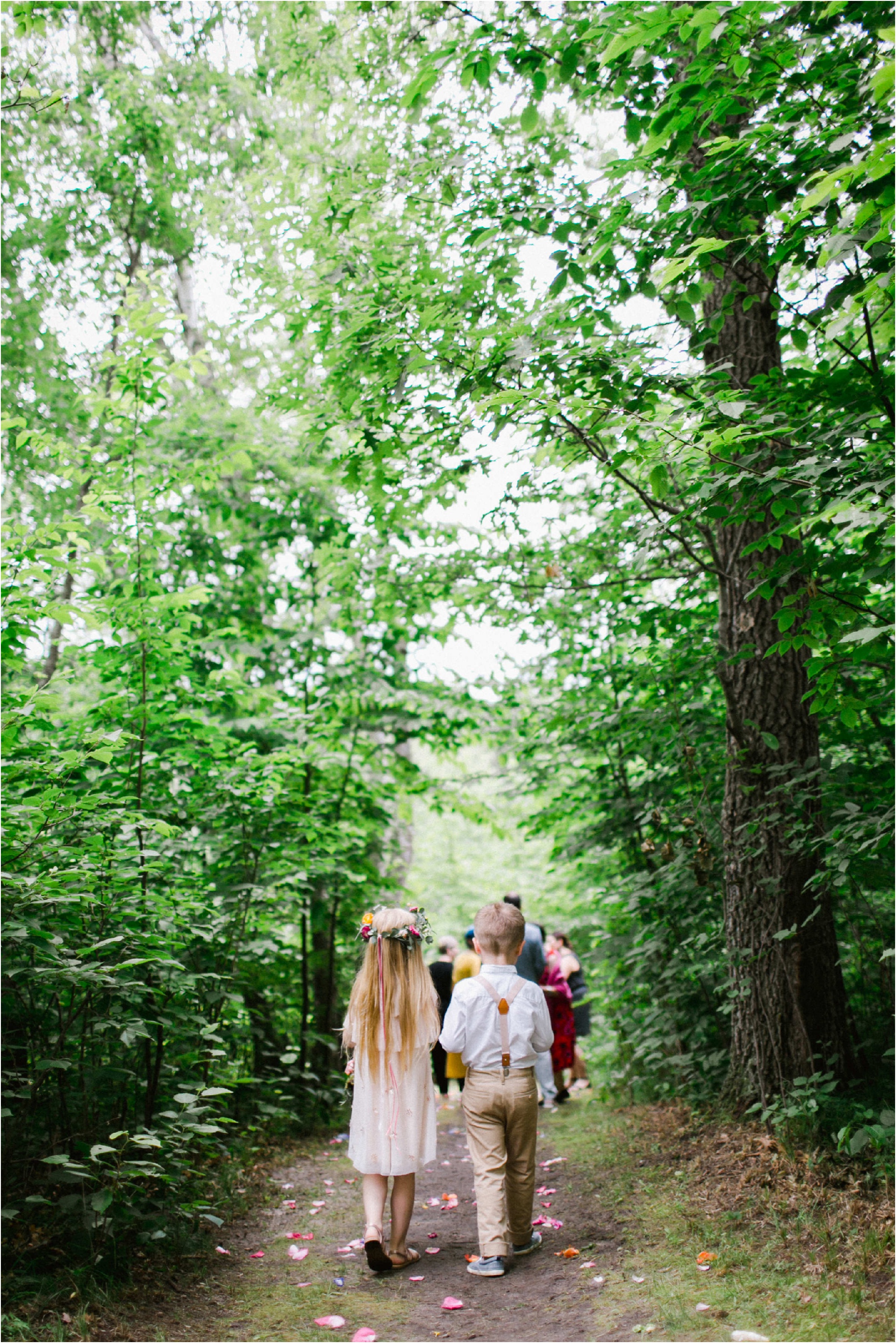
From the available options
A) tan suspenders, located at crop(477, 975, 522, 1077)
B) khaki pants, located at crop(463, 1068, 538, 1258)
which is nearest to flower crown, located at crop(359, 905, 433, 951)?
tan suspenders, located at crop(477, 975, 522, 1077)

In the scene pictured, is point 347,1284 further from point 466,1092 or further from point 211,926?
point 211,926

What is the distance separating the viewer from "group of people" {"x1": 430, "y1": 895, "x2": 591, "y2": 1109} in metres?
8.45

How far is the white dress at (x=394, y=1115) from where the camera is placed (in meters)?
4.46

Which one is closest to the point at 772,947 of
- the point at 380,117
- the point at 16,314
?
the point at 380,117

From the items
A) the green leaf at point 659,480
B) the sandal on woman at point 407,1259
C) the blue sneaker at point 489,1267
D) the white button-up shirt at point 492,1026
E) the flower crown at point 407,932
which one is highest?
the green leaf at point 659,480

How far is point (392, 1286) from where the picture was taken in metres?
4.21

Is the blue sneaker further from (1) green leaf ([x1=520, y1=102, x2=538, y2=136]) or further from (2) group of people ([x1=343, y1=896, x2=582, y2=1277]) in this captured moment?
(1) green leaf ([x1=520, y1=102, x2=538, y2=136])

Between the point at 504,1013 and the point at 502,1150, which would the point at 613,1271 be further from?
the point at 504,1013

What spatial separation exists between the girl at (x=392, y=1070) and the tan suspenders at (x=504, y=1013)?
0.37 m

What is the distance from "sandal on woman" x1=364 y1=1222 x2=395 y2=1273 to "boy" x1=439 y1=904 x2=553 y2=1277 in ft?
1.34

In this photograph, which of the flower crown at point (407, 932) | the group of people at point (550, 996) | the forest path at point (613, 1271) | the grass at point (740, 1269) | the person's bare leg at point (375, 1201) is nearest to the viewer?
the grass at point (740, 1269)

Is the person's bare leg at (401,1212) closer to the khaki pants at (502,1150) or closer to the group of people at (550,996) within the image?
the khaki pants at (502,1150)

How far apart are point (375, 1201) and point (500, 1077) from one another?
89cm

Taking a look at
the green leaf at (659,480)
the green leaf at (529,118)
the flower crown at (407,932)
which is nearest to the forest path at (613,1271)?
the flower crown at (407,932)
